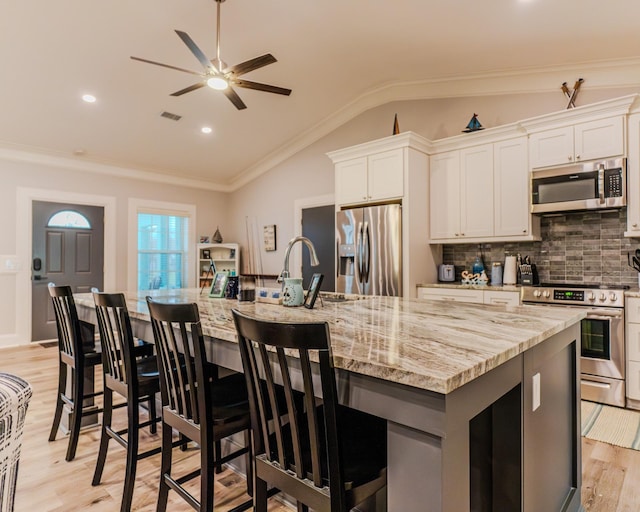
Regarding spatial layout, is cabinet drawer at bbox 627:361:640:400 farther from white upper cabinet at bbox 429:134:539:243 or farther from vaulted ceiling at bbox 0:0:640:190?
vaulted ceiling at bbox 0:0:640:190

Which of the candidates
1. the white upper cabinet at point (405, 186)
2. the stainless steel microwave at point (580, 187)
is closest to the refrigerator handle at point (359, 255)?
the white upper cabinet at point (405, 186)

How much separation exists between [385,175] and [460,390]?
357cm

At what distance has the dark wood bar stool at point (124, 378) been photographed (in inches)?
68.9

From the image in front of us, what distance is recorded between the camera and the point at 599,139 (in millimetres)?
3250

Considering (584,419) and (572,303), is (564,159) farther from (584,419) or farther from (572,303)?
(584,419)

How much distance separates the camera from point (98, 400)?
10.4ft

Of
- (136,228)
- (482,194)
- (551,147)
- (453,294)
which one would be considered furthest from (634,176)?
(136,228)

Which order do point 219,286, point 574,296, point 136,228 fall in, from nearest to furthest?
1. point 219,286
2. point 574,296
3. point 136,228

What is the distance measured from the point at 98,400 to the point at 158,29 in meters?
3.24

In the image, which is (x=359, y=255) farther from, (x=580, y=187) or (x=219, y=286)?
(x=580, y=187)

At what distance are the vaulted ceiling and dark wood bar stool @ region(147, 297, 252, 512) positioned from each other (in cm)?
289

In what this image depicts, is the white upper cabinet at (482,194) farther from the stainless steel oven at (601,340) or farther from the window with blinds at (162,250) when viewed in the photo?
the window with blinds at (162,250)

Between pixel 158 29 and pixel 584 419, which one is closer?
pixel 584 419

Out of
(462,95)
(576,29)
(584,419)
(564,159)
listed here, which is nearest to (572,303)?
(584,419)
